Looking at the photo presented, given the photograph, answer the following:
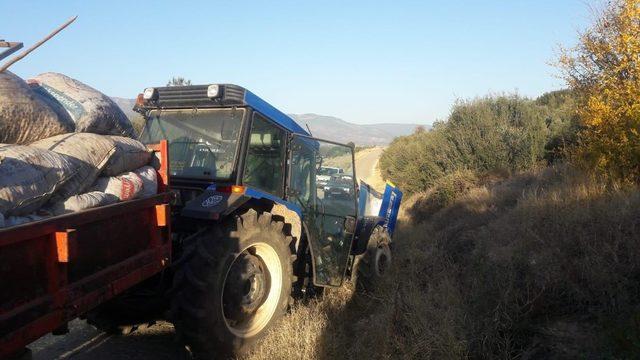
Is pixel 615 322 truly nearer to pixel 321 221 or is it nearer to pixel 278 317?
pixel 278 317

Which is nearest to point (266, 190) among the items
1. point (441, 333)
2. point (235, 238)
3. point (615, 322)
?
point (235, 238)

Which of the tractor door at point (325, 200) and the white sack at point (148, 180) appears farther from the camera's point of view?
the tractor door at point (325, 200)

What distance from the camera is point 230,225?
3686 mm

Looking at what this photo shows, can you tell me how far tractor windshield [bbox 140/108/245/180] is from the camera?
166 inches

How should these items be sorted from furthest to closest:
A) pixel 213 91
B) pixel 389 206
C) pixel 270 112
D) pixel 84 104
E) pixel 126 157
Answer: pixel 389 206 < pixel 270 112 < pixel 213 91 < pixel 84 104 < pixel 126 157

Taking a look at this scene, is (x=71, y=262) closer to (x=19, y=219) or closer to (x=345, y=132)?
(x=19, y=219)

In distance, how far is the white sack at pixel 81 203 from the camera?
252 cm

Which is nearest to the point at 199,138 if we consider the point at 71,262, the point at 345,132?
the point at 71,262

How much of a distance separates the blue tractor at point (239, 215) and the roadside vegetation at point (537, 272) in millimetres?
345

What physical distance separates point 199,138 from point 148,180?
1312mm

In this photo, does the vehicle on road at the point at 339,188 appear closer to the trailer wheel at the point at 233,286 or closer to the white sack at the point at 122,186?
the trailer wheel at the point at 233,286

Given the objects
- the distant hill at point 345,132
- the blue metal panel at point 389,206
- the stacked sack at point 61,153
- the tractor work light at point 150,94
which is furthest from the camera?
the distant hill at point 345,132

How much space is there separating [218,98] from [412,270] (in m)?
2.97

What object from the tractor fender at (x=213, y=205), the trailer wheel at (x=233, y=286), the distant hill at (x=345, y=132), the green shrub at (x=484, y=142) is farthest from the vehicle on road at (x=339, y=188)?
the distant hill at (x=345, y=132)
